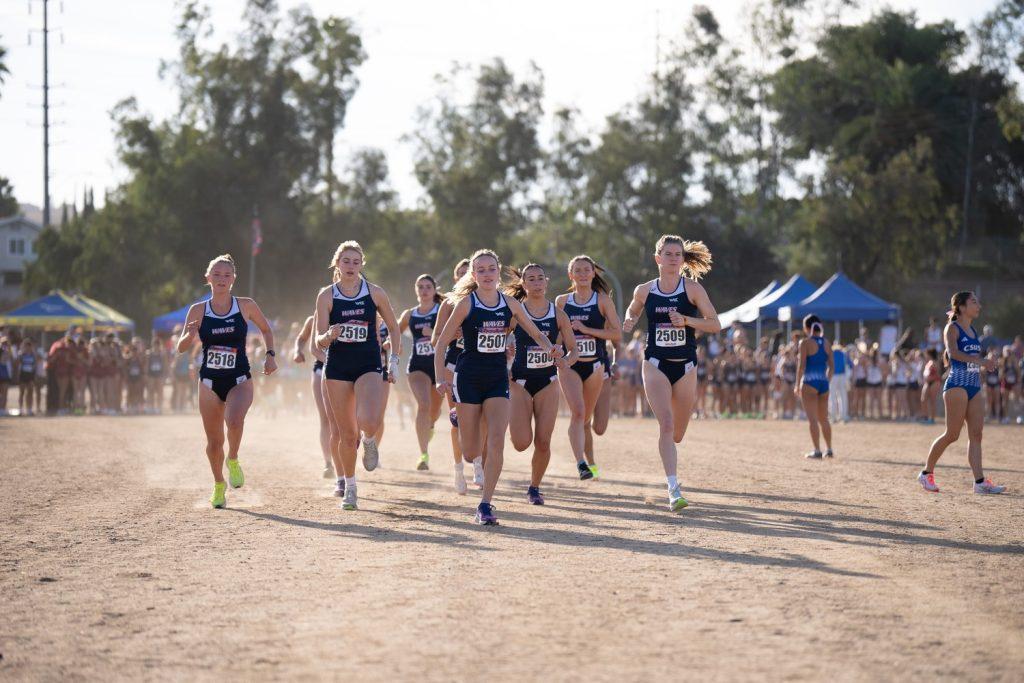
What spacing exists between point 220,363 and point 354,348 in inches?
50.4

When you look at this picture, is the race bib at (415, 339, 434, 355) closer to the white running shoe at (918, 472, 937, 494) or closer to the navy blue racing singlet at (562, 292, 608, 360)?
the navy blue racing singlet at (562, 292, 608, 360)

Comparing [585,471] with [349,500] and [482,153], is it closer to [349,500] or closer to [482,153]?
[349,500]

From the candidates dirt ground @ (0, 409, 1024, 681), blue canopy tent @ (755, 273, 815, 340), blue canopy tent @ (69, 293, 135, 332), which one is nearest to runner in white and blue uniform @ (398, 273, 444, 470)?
dirt ground @ (0, 409, 1024, 681)

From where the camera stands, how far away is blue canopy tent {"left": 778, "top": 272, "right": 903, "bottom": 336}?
3588cm

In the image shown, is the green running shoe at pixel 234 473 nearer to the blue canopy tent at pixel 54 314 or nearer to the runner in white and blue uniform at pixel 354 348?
the runner in white and blue uniform at pixel 354 348

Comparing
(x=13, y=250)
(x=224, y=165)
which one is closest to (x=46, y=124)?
(x=224, y=165)

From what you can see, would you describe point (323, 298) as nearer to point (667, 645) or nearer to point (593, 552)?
point (593, 552)

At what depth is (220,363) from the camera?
11.7m

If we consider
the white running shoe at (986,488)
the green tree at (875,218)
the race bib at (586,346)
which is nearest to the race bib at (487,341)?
the race bib at (586,346)

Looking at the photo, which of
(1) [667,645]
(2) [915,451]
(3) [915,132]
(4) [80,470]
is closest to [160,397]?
(4) [80,470]

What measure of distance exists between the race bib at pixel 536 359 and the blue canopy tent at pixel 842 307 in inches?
992

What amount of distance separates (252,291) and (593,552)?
57.6m

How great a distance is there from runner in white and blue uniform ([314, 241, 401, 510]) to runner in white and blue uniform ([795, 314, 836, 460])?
8.35 meters

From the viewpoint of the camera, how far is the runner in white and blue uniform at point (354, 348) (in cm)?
1137
